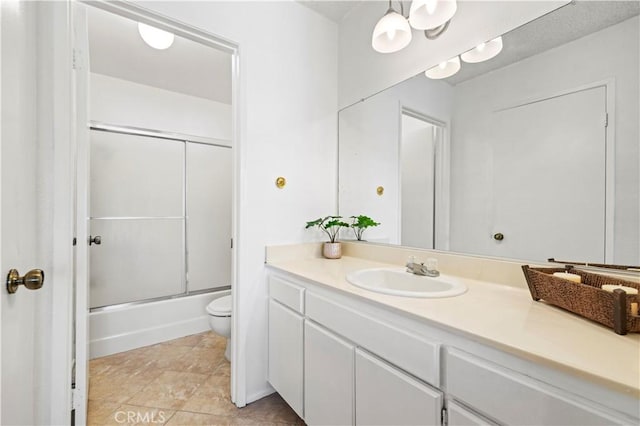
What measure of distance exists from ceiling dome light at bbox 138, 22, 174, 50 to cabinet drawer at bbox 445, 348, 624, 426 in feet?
7.15

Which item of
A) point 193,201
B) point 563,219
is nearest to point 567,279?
point 563,219

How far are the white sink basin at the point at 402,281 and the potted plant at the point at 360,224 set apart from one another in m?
0.46

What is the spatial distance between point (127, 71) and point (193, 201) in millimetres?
1271

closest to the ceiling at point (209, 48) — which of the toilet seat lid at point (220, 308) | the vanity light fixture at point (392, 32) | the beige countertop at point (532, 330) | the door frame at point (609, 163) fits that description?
the door frame at point (609, 163)

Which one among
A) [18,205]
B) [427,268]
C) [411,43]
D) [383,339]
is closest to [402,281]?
[427,268]

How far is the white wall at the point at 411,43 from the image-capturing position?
1.21m

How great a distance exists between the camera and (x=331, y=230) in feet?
6.79

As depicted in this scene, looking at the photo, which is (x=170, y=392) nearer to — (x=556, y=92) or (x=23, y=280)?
(x=23, y=280)

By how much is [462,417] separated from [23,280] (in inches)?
49.7

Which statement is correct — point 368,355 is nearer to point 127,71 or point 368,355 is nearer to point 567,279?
point 567,279

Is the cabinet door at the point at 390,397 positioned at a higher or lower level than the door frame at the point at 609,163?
lower

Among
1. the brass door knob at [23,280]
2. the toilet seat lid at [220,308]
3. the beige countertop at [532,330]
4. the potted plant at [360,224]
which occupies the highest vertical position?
the potted plant at [360,224]

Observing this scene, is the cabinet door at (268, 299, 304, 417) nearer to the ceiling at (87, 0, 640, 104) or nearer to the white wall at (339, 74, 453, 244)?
the white wall at (339, 74, 453, 244)

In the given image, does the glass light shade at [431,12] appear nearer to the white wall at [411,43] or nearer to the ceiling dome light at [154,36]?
the white wall at [411,43]
